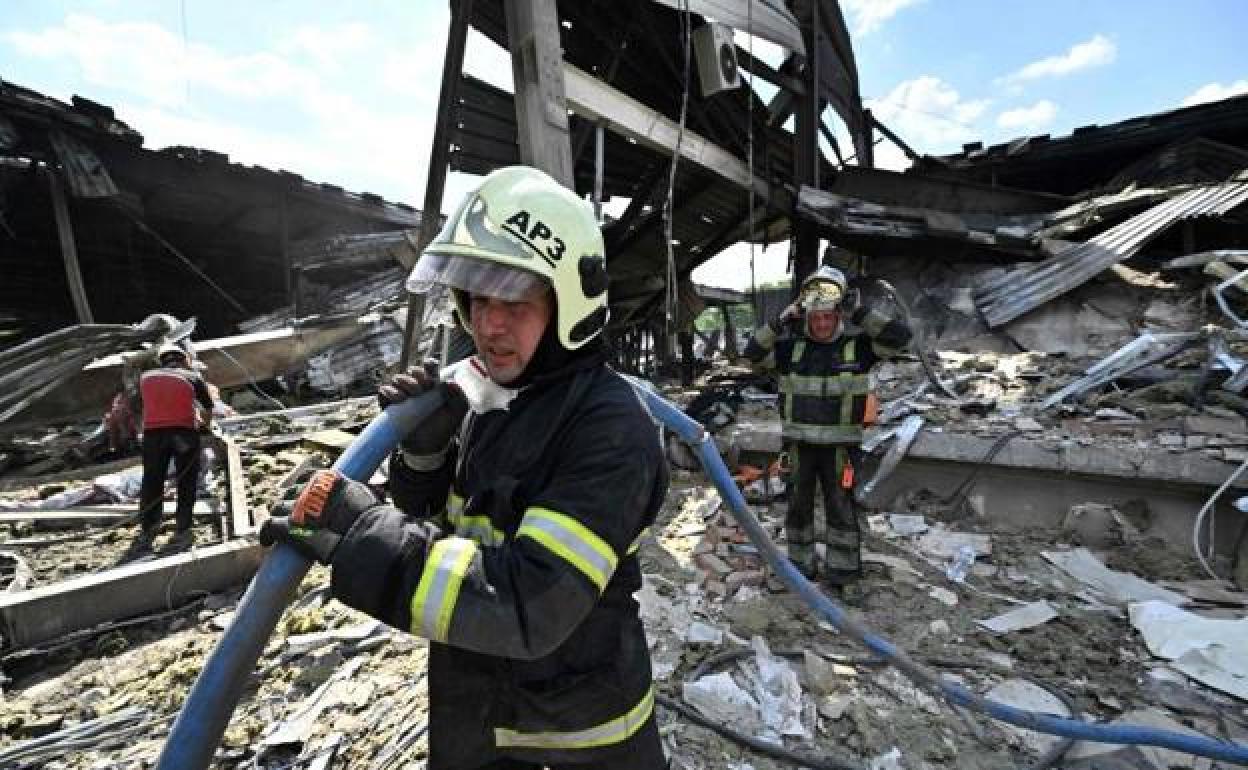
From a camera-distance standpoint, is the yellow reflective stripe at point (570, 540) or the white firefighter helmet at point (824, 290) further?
the white firefighter helmet at point (824, 290)

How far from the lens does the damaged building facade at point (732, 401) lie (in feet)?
9.39

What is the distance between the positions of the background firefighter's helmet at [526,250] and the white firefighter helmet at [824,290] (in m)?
3.02

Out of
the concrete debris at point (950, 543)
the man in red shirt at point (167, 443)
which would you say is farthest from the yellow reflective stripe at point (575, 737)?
the man in red shirt at point (167, 443)

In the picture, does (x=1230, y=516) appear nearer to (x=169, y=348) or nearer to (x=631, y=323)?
(x=631, y=323)

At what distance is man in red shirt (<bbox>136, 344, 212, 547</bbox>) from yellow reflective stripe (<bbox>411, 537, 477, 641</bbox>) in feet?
18.4

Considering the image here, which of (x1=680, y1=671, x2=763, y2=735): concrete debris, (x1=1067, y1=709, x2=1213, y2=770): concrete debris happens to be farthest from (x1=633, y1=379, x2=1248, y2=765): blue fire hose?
(x1=680, y1=671, x2=763, y2=735): concrete debris

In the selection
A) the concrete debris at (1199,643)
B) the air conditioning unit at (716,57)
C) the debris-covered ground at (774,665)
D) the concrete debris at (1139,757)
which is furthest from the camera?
the air conditioning unit at (716,57)

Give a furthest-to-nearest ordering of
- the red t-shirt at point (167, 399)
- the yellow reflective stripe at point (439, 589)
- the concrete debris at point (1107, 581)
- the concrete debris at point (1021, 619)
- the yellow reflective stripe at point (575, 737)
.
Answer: the red t-shirt at point (167, 399), the concrete debris at point (1107, 581), the concrete debris at point (1021, 619), the yellow reflective stripe at point (575, 737), the yellow reflective stripe at point (439, 589)

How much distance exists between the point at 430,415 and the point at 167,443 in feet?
17.6

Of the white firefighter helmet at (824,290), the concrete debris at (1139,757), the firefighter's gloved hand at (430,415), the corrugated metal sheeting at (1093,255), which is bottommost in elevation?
the concrete debris at (1139,757)

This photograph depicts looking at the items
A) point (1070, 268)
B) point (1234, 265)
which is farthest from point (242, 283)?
point (1234, 265)

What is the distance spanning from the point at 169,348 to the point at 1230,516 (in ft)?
31.2

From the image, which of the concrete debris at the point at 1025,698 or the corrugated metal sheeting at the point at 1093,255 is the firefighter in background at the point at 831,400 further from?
the corrugated metal sheeting at the point at 1093,255

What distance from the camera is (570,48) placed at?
20.3ft
